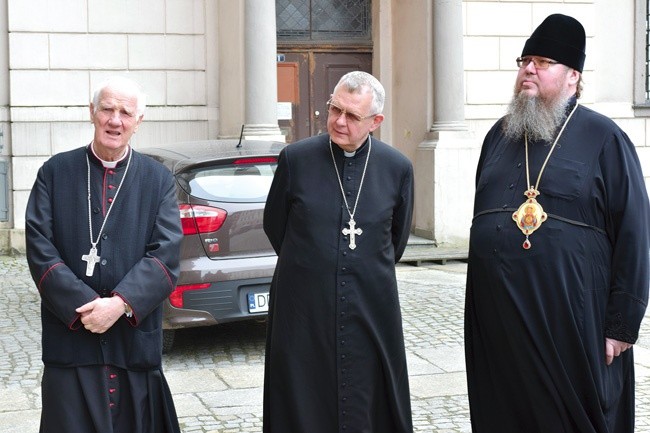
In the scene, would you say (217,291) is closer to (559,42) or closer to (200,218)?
(200,218)

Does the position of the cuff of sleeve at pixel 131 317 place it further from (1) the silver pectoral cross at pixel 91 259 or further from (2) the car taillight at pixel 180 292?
(2) the car taillight at pixel 180 292

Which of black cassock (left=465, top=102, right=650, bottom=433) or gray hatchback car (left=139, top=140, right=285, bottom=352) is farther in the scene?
gray hatchback car (left=139, top=140, right=285, bottom=352)

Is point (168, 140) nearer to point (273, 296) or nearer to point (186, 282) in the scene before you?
point (186, 282)

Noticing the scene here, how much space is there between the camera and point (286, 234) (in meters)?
4.83

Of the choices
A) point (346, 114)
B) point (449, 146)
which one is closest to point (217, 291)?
point (346, 114)

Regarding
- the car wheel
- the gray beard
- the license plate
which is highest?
the gray beard

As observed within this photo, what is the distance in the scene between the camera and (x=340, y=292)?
4688mm

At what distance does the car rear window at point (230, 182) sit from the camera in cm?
761

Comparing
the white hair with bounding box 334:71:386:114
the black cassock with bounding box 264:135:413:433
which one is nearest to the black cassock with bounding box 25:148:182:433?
the black cassock with bounding box 264:135:413:433

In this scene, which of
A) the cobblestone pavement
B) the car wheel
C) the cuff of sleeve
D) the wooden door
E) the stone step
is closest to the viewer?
the cuff of sleeve

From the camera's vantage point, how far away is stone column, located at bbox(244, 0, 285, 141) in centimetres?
1300

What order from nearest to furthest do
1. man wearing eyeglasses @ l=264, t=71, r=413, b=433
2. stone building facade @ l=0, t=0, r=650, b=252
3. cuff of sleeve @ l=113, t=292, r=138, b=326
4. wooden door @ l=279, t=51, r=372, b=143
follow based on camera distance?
cuff of sleeve @ l=113, t=292, r=138, b=326 < man wearing eyeglasses @ l=264, t=71, r=413, b=433 < stone building facade @ l=0, t=0, r=650, b=252 < wooden door @ l=279, t=51, r=372, b=143

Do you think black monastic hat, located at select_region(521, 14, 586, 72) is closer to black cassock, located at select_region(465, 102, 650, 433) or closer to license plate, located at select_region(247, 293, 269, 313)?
black cassock, located at select_region(465, 102, 650, 433)

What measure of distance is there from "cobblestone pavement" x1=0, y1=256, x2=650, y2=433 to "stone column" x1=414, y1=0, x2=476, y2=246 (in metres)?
3.07
